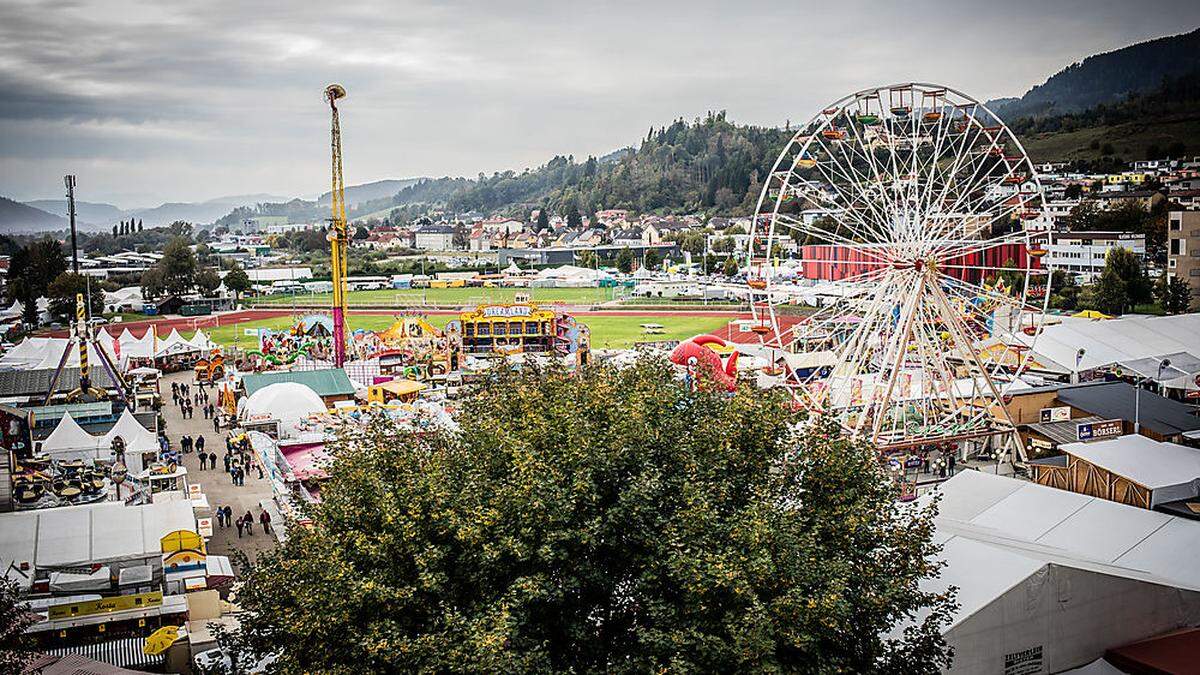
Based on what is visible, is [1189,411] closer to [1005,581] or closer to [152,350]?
[1005,581]

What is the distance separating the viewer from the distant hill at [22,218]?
20.1m

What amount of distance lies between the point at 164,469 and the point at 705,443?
49.9 feet

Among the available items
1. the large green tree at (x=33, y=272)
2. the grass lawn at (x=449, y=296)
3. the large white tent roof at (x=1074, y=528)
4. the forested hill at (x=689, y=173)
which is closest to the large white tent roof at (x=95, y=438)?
the large green tree at (x=33, y=272)

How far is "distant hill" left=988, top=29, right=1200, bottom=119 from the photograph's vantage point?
60250 mm

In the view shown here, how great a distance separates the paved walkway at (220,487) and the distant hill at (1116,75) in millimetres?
53819

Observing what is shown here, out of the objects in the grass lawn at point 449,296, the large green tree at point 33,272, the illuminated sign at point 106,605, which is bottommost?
the illuminated sign at point 106,605

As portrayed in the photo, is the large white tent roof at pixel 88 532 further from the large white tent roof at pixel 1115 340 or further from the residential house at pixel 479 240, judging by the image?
the residential house at pixel 479 240

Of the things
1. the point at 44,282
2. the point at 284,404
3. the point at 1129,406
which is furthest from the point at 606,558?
the point at 44,282

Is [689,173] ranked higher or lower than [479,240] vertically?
higher

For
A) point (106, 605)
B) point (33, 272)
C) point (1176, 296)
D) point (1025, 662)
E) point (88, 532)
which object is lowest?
point (1025, 662)

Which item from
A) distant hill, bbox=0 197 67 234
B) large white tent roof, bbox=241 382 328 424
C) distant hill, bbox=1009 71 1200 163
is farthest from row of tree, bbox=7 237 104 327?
distant hill, bbox=1009 71 1200 163

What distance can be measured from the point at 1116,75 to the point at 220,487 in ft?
308

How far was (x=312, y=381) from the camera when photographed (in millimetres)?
29125

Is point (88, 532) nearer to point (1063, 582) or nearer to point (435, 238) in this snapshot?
point (1063, 582)
